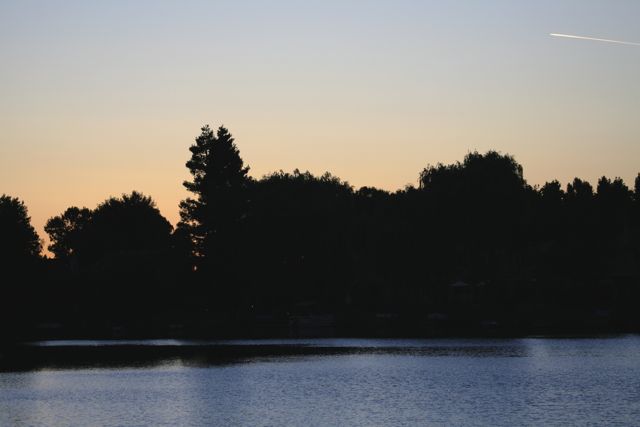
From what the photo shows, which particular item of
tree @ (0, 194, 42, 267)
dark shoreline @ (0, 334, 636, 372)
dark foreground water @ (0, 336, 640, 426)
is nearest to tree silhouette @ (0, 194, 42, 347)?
tree @ (0, 194, 42, 267)

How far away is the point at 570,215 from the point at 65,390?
101042 mm

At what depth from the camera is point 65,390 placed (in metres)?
60.1

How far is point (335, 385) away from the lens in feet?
198

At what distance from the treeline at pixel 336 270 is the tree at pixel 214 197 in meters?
0.20

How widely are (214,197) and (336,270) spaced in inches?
767

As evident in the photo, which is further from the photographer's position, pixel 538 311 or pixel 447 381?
pixel 538 311

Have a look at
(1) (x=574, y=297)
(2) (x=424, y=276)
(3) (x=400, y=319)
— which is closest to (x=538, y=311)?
(1) (x=574, y=297)

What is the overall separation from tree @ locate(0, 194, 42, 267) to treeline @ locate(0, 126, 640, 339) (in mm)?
256

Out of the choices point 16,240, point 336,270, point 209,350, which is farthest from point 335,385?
A: point 16,240

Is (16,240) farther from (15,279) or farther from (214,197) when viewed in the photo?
(214,197)

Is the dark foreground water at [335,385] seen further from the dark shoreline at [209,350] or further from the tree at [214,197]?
the tree at [214,197]

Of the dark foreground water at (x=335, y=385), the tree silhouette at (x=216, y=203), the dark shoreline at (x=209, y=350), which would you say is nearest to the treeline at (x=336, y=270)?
the tree silhouette at (x=216, y=203)

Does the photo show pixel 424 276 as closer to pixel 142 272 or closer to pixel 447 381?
pixel 142 272

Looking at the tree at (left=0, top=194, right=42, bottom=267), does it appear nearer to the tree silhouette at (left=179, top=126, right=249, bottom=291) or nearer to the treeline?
the treeline
